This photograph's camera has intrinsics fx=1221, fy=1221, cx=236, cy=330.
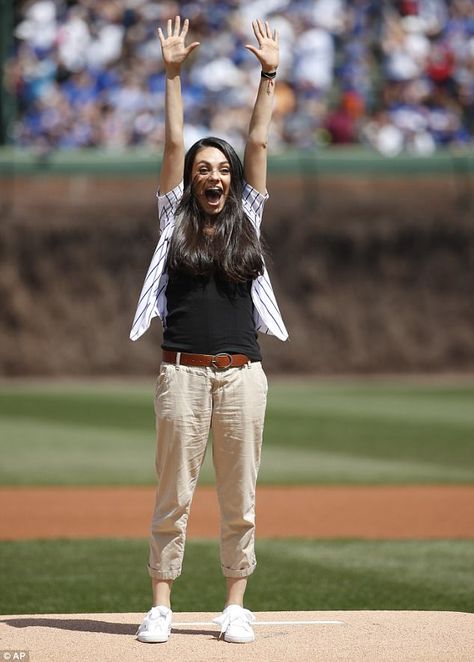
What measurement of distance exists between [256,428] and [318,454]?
7721mm

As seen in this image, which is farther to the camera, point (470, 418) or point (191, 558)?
point (470, 418)

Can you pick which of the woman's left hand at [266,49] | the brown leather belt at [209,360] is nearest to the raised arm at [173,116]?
the woman's left hand at [266,49]

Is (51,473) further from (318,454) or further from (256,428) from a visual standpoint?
(256,428)

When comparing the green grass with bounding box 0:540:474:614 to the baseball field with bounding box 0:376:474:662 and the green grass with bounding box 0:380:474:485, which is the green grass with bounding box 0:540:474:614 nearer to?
the baseball field with bounding box 0:376:474:662

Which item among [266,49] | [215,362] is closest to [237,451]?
[215,362]

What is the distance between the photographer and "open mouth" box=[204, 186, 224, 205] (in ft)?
15.0

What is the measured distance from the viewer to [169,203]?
4.62 meters

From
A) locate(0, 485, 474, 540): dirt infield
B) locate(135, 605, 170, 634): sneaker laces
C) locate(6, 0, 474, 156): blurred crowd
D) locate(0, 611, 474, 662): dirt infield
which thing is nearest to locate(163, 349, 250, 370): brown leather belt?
locate(135, 605, 170, 634): sneaker laces

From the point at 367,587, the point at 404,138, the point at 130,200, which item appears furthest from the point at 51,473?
the point at 404,138

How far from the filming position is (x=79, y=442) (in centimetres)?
1282

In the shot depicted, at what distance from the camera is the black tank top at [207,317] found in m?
4.49

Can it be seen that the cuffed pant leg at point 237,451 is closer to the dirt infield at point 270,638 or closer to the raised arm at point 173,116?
the dirt infield at point 270,638

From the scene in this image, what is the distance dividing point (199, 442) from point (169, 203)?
909mm

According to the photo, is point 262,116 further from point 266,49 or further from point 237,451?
point 237,451
